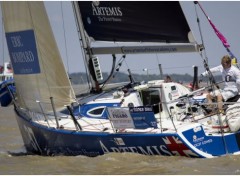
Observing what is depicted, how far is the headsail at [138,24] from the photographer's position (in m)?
11.8

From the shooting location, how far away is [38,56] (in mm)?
11867

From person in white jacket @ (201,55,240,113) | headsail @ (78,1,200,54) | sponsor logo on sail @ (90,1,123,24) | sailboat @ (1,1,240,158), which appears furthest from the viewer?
sponsor logo on sail @ (90,1,123,24)

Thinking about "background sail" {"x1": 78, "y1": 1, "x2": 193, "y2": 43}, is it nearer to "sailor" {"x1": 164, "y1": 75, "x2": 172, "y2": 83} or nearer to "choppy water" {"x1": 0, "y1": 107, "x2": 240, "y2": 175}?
"sailor" {"x1": 164, "y1": 75, "x2": 172, "y2": 83}

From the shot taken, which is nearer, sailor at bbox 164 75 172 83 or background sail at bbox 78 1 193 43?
background sail at bbox 78 1 193 43

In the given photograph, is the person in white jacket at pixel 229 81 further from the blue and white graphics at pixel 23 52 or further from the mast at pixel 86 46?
the blue and white graphics at pixel 23 52

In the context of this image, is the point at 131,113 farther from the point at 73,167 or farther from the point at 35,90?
the point at 35,90

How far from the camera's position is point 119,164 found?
9.48m

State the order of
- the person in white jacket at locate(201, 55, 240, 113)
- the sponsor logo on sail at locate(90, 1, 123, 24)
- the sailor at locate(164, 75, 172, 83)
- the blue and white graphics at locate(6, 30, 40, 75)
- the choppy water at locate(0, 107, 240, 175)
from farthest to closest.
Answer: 1. the sailor at locate(164, 75, 172, 83)
2. the sponsor logo on sail at locate(90, 1, 123, 24)
3. the blue and white graphics at locate(6, 30, 40, 75)
4. the person in white jacket at locate(201, 55, 240, 113)
5. the choppy water at locate(0, 107, 240, 175)

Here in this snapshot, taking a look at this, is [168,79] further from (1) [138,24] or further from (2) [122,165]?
(2) [122,165]

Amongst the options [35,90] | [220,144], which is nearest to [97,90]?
[35,90]

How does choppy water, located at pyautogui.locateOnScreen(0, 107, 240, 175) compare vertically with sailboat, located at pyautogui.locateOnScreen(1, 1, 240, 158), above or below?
below

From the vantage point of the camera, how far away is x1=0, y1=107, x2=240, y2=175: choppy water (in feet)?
28.8

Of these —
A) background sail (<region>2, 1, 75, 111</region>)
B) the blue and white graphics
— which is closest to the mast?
background sail (<region>2, 1, 75, 111</region>)

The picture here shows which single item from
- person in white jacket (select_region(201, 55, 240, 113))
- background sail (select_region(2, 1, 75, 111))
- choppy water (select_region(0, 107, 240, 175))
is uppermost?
background sail (select_region(2, 1, 75, 111))
